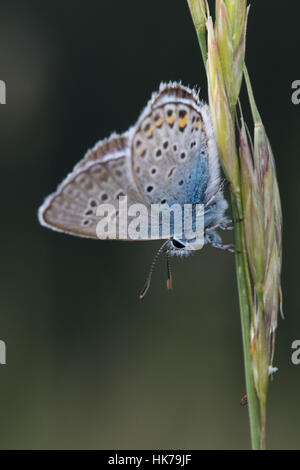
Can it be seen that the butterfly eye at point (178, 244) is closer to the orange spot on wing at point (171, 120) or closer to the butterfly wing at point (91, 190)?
the butterfly wing at point (91, 190)

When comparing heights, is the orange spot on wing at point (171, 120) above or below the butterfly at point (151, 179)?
above

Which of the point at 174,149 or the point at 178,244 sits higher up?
the point at 174,149

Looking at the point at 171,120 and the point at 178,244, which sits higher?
the point at 171,120

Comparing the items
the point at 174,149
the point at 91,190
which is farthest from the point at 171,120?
the point at 91,190

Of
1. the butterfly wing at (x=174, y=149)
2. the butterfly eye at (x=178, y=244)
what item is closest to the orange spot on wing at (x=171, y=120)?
the butterfly wing at (x=174, y=149)

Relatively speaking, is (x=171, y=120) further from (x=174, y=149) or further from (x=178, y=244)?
(x=178, y=244)

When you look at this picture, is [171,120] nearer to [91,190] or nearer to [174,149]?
[174,149]

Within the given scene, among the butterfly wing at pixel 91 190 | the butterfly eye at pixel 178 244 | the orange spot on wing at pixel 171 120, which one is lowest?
the butterfly eye at pixel 178 244
